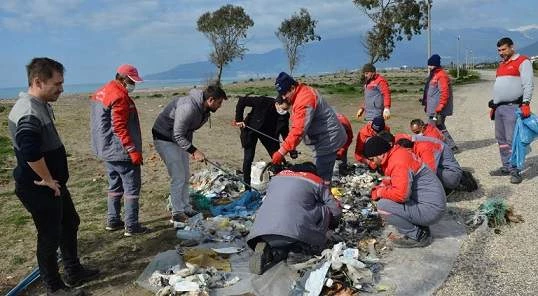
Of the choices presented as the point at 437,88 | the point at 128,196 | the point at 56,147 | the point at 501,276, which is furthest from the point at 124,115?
the point at 437,88

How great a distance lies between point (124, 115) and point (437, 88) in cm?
578

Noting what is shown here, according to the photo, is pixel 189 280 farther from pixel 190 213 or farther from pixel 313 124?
pixel 313 124

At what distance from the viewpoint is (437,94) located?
8.89 meters

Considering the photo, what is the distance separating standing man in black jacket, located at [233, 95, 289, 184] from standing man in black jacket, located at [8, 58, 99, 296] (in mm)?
3174

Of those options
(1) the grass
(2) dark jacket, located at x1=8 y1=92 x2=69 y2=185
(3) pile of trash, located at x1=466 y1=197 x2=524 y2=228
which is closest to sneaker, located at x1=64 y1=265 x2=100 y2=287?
(1) the grass

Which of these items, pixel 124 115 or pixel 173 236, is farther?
pixel 173 236

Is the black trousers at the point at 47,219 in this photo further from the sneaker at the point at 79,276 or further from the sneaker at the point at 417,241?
the sneaker at the point at 417,241

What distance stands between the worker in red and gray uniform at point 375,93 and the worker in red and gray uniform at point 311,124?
10.0 ft

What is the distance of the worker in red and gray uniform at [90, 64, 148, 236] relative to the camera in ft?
17.2

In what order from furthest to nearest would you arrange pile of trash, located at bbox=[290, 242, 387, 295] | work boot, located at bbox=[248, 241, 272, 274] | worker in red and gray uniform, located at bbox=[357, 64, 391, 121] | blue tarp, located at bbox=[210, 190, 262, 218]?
worker in red and gray uniform, located at bbox=[357, 64, 391, 121] → blue tarp, located at bbox=[210, 190, 262, 218] → work boot, located at bbox=[248, 241, 272, 274] → pile of trash, located at bbox=[290, 242, 387, 295]

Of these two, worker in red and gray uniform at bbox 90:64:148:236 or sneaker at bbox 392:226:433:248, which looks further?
worker in red and gray uniform at bbox 90:64:148:236

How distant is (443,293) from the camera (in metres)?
4.06

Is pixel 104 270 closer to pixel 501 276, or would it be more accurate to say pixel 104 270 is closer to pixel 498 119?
pixel 501 276

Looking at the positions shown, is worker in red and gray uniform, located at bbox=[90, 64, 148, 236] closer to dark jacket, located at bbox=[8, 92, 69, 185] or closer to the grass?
the grass
